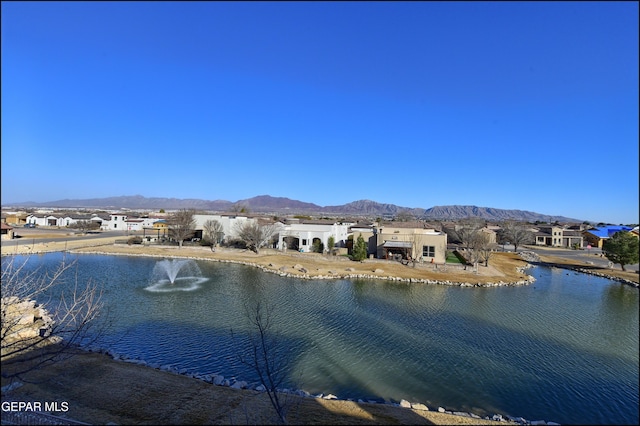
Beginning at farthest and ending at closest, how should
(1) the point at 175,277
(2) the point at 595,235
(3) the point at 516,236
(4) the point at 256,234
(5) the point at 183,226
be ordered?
(2) the point at 595,235 → (3) the point at 516,236 → (5) the point at 183,226 → (4) the point at 256,234 → (1) the point at 175,277

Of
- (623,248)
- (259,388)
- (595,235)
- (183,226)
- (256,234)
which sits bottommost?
(259,388)

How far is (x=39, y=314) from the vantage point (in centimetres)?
1260

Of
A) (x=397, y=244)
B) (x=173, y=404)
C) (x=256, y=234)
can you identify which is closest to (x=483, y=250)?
(x=397, y=244)

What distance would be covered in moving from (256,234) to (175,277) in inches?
417

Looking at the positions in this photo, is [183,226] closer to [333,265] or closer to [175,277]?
[175,277]

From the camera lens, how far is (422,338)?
1216 centimetres

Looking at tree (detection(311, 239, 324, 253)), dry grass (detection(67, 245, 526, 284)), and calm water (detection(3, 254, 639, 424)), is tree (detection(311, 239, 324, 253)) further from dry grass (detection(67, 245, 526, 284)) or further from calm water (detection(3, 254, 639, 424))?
calm water (detection(3, 254, 639, 424))

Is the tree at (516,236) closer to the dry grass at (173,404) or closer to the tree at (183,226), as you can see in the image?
the tree at (183,226)

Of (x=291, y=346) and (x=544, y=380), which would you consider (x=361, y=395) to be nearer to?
(x=291, y=346)

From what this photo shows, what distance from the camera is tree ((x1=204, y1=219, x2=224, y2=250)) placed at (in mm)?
33312

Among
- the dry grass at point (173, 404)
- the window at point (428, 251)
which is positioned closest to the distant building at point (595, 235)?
the window at point (428, 251)

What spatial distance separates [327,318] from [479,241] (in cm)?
1879

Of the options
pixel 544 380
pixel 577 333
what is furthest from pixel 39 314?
pixel 577 333

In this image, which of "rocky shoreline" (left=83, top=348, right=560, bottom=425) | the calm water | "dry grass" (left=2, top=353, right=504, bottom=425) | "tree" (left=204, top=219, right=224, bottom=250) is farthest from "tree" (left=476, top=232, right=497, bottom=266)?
"tree" (left=204, top=219, right=224, bottom=250)
